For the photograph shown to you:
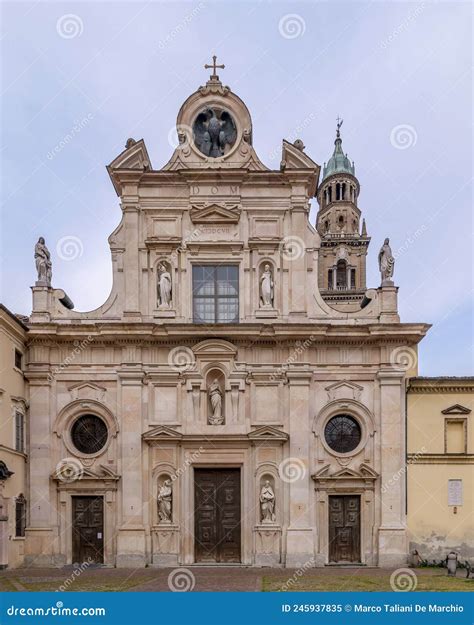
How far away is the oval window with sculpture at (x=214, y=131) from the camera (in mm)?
30531

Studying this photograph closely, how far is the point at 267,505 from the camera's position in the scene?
92.1 feet

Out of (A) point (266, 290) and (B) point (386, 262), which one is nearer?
(A) point (266, 290)

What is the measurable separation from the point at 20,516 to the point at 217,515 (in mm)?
6905

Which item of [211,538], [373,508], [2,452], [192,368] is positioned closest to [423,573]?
[373,508]

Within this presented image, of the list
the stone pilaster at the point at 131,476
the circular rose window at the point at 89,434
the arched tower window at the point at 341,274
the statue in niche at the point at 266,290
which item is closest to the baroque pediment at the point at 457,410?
the statue in niche at the point at 266,290

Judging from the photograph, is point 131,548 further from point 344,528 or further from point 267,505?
point 344,528

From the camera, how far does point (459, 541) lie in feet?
94.0

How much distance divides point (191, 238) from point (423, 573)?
14.3 metres

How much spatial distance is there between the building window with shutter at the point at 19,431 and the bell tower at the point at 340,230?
44.0 meters

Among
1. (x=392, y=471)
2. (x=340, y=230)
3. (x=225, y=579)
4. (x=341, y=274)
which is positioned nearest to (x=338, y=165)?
(x=340, y=230)

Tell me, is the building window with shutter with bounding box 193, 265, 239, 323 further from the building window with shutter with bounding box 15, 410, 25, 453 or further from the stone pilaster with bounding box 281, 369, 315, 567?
the building window with shutter with bounding box 15, 410, 25, 453

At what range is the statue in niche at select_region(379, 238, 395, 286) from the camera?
29750mm

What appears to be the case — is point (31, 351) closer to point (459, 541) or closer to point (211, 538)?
point (211, 538)

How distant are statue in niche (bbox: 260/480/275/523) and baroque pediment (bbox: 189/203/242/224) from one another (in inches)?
392
